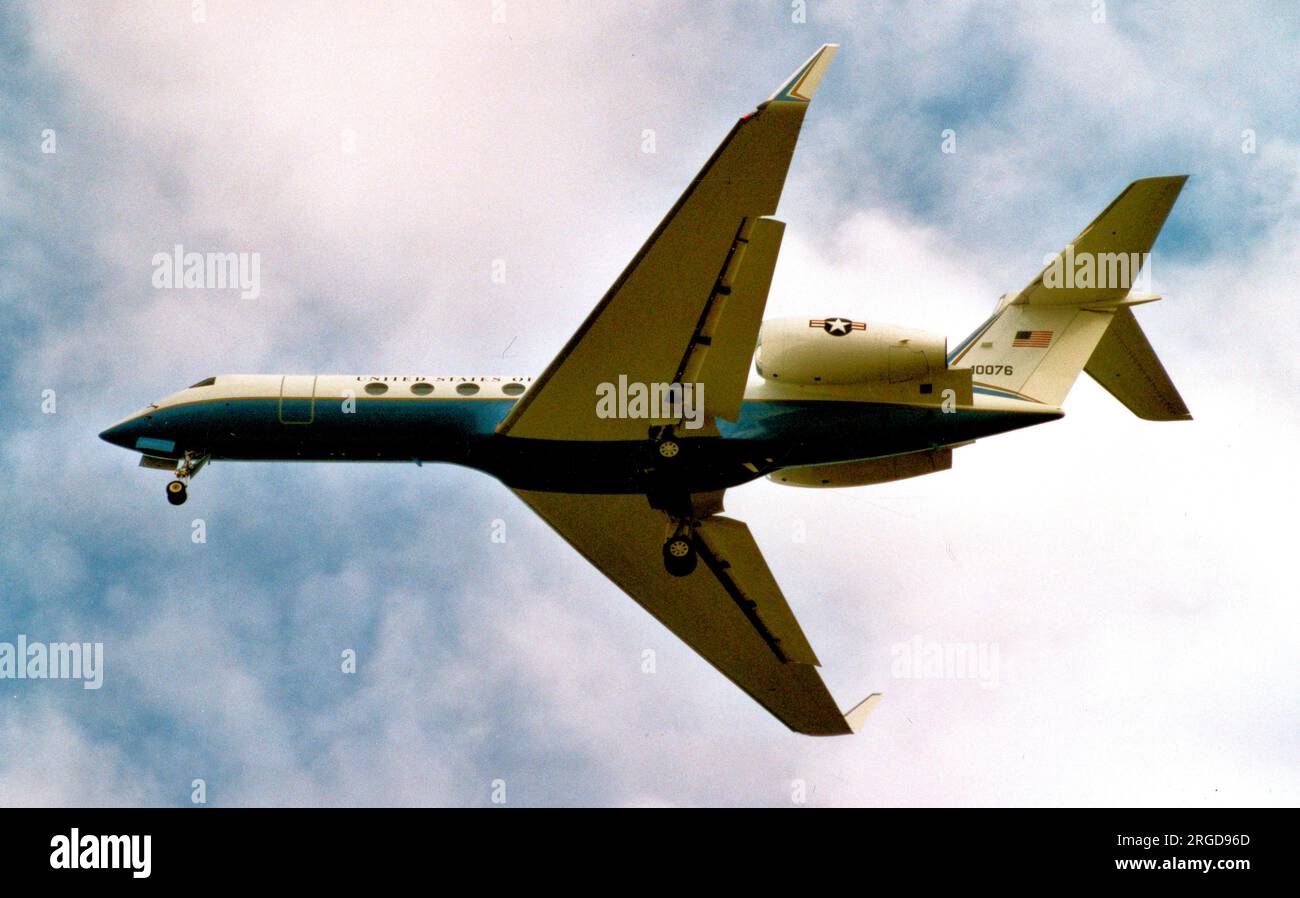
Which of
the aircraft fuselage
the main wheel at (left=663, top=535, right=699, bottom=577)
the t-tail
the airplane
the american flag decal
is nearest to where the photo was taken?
the airplane

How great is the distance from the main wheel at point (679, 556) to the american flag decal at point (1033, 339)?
7626 mm

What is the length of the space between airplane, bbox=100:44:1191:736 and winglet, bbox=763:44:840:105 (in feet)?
1.29

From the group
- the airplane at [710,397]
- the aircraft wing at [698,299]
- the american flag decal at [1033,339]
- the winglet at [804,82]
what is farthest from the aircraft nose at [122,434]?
the american flag decal at [1033,339]

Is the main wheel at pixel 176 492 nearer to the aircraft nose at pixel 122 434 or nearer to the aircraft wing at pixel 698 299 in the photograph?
the aircraft nose at pixel 122 434

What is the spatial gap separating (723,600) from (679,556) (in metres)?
4.15

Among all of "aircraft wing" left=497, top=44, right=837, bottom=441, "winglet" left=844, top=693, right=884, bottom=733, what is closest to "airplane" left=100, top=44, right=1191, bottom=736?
"aircraft wing" left=497, top=44, right=837, bottom=441

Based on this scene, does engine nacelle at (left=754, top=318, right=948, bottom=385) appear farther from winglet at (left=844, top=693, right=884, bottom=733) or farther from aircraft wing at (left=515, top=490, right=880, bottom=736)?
winglet at (left=844, top=693, right=884, bottom=733)

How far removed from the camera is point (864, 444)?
28.7 meters

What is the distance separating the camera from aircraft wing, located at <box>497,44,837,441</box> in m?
24.6

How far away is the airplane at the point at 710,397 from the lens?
87.3ft

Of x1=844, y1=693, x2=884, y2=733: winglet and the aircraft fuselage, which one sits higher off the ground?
the aircraft fuselage

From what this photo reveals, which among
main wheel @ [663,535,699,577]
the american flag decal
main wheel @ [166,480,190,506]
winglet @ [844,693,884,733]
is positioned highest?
the american flag decal

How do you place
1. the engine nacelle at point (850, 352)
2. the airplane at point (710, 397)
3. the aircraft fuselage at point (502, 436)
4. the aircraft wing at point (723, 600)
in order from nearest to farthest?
1. the airplane at point (710, 397)
2. the engine nacelle at point (850, 352)
3. the aircraft fuselage at point (502, 436)
4. the aircraft wing at point (723, 600)
